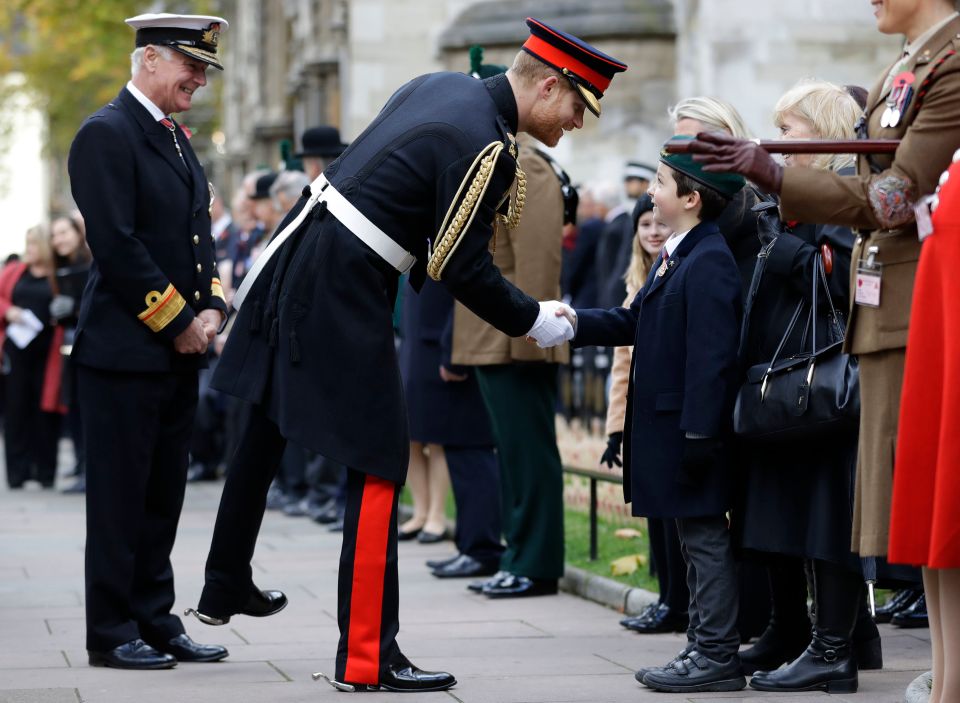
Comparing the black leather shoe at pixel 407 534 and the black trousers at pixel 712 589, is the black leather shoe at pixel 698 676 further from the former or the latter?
the black leather shoe at pixel 407 534

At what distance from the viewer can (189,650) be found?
6430mm

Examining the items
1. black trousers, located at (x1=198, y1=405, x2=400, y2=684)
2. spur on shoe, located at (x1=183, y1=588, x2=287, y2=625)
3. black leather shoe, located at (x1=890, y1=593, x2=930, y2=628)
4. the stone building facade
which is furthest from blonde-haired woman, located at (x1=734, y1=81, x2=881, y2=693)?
the stone building facade

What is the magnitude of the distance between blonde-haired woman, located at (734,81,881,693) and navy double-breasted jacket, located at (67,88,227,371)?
1999mm

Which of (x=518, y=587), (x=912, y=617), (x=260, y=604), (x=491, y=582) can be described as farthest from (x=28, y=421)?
(x=912, y=617)

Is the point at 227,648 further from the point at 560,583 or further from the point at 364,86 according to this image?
the point at 364,86

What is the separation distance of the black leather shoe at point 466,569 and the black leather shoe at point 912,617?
7.88ft

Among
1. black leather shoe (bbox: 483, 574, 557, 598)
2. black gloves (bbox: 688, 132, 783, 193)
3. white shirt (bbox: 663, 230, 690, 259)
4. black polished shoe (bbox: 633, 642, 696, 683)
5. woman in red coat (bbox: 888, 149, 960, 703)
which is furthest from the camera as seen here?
black leather shoe (bbox: 483, 574, 557, 598)

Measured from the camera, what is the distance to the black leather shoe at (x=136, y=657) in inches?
245

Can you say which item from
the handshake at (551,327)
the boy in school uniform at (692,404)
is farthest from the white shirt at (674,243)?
the handshake at (551,327)

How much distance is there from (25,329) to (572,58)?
9960mm

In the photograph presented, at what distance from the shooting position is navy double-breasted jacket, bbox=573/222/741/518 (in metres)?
5.81

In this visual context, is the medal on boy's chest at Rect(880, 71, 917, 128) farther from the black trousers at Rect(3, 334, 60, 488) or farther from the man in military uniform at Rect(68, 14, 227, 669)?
the black trousers at Rect(3, 334, 60, 488)

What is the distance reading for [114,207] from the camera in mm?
6148

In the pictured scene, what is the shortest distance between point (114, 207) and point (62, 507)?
739 cm
